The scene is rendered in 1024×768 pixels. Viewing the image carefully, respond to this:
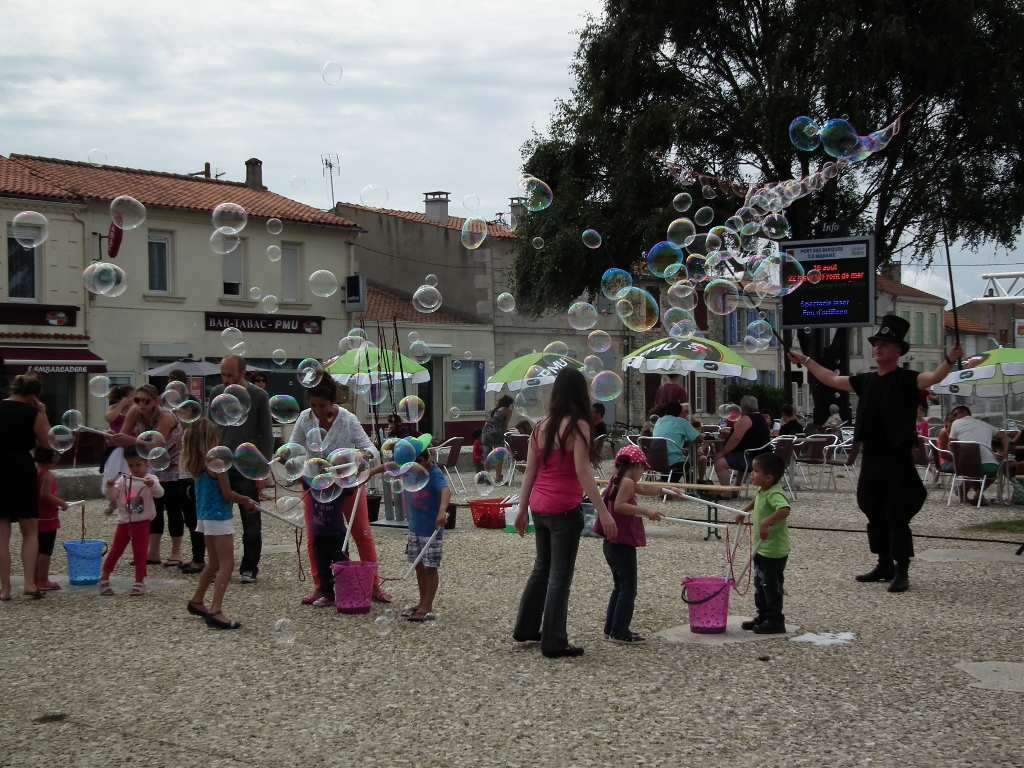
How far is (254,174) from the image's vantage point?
32375 millimetres

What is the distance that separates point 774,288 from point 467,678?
784 centimetres

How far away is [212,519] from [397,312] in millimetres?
25611

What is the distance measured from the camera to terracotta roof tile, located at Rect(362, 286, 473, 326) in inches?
1201

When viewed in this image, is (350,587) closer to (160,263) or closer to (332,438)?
(332,438)

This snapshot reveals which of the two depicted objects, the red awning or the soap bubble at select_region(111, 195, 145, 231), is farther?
the red awning

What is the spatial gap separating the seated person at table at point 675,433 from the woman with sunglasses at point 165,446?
590 centimetres

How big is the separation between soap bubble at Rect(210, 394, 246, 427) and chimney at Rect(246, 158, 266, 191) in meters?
25.9

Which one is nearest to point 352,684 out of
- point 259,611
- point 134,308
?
point 259,611

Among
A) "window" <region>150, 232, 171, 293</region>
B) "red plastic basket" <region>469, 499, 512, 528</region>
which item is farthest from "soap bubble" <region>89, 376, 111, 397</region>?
"window" <region>150, 232, 171, 293</region>

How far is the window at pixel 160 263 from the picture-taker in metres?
25.4

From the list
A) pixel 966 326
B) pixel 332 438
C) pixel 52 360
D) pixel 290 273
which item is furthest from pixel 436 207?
pixel 966 326

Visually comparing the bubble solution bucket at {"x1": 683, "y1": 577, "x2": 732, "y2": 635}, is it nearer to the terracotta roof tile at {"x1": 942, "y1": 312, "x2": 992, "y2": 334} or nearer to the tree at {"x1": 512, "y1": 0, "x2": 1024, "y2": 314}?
the tree at {"x1": 512, "y1": 0, "x2": 1024, "y2": 314}

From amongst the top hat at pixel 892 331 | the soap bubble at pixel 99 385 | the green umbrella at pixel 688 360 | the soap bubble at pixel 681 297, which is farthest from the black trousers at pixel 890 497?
the green umbrella at pixel 688 360

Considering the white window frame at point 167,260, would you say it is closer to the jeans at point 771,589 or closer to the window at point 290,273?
the window at point 290,273
